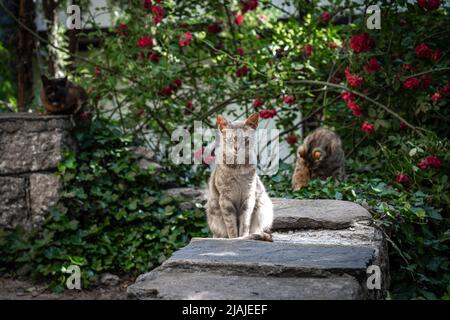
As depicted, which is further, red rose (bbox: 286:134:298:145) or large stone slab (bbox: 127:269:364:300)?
red rose (bbox: 286:134:298:145)

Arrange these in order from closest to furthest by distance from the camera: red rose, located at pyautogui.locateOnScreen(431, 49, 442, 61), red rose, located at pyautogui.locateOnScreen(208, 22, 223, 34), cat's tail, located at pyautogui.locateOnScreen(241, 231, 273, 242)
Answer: cat's tail, located at pyautogui.locateOnScreen(241, 231, 273, 242) → red rose, located at pyautogui.locateOnScreen(431, 49, 442, 61) → red rose, located at pyautogui.locateOnScreen(208, 22, 223, 34)

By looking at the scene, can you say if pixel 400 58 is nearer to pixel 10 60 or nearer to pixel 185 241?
pixel 185 241

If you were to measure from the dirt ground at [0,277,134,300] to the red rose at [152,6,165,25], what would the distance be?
2896mm

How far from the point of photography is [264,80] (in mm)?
7375

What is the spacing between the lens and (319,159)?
6.47 m

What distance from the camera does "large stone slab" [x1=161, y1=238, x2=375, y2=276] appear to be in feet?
10.6

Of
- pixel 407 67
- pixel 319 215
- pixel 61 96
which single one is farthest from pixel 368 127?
pixel 61 96

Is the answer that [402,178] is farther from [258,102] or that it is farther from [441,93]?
[258,102]

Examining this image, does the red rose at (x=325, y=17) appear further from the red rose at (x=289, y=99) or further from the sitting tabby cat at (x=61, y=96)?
the sitting tabby cat at (x=61, y=96)

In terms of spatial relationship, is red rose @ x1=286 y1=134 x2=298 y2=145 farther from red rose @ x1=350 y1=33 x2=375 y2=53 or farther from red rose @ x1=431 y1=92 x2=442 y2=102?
red rose @ x1=431 y1=92 x2=442 y2=102

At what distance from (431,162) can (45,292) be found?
3948 millimetres

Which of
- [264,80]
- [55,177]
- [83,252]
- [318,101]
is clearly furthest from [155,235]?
[318,101]

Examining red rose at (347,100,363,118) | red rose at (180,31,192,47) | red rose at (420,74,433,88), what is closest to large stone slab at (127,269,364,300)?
red rose at (347,100,363,118)

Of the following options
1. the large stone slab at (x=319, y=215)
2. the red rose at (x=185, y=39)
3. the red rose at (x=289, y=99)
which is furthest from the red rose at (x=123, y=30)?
the large stone slab at (x=319, y=215)
